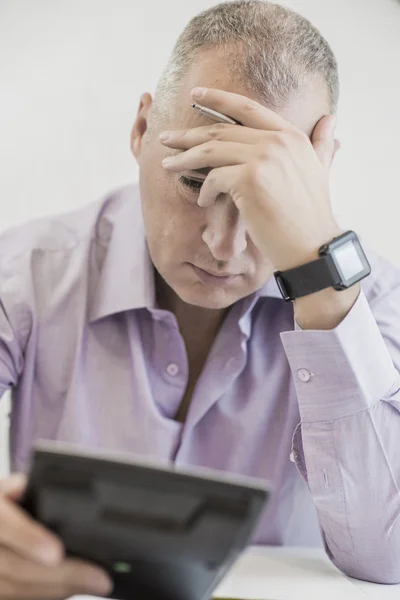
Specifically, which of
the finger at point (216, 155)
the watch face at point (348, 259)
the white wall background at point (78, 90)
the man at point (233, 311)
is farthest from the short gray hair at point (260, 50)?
the white wall background at point (78, 90)

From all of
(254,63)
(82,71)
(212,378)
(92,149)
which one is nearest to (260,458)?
(212,378)

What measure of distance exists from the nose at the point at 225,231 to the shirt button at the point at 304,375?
0.21m

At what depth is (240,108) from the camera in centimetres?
113

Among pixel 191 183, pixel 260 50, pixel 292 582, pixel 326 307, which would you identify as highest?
pixel 260 50

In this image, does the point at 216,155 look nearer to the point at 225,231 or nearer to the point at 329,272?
the point at 225,231

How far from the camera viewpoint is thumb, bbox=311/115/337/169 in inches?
48.0

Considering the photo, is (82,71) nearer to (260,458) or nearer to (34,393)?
(34,393)

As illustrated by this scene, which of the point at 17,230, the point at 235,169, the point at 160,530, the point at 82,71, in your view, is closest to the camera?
the point at 160,530

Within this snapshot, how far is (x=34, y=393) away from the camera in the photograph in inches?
54.9

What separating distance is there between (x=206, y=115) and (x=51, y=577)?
73 centimetres

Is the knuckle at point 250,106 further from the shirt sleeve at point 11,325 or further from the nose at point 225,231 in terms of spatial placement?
the shirt sleeve at point 11,325

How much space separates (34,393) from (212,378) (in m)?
0.33

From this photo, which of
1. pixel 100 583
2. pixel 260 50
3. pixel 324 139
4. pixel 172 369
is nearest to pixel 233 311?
pixel 172 369

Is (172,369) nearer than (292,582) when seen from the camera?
No
